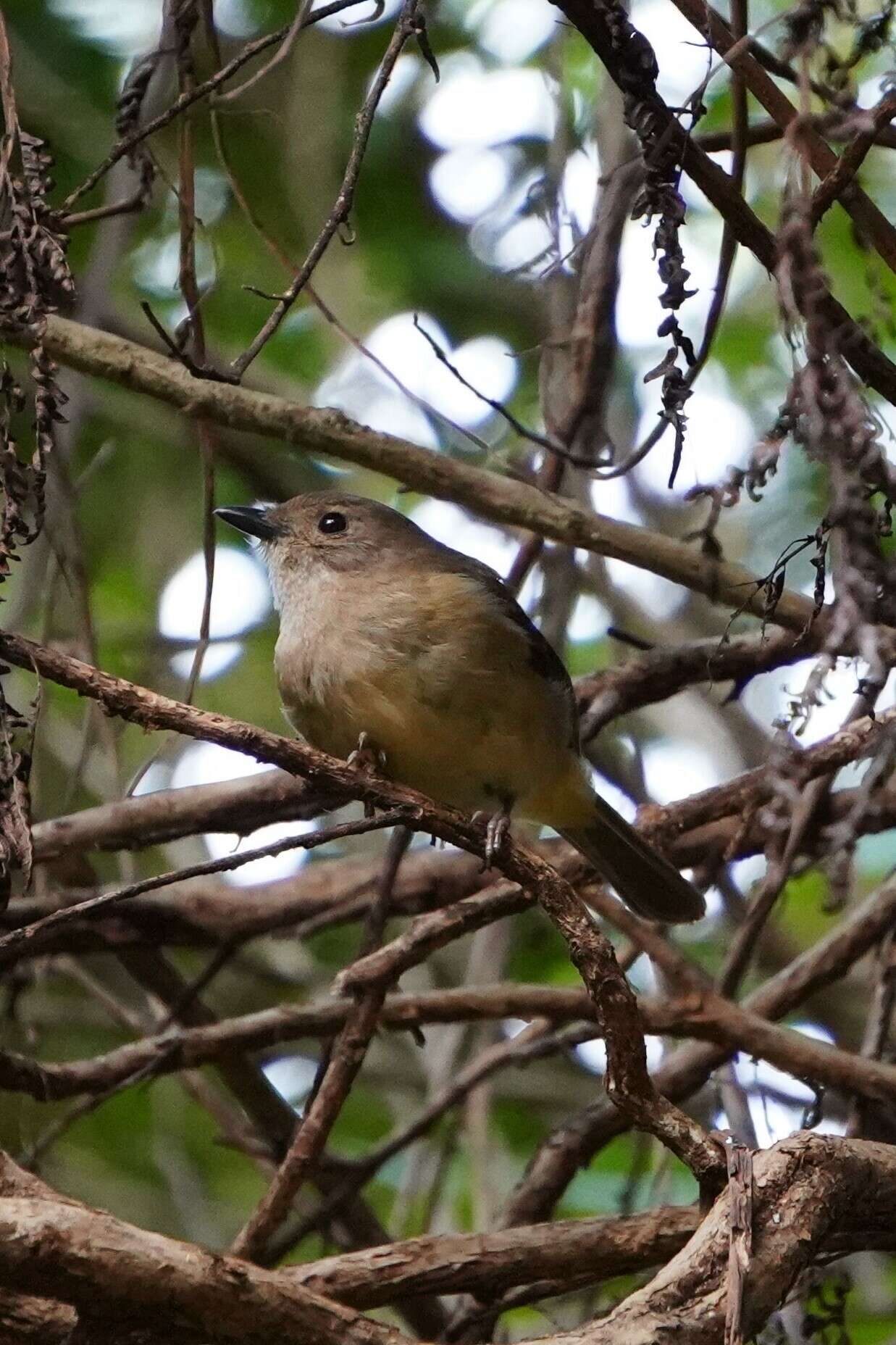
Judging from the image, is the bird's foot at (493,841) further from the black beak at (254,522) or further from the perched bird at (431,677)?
the black beak at (254,522)

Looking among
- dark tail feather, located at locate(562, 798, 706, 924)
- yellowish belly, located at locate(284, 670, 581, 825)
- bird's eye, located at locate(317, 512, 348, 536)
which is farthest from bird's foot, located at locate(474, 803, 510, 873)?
bird's eye, located at locate(317, 512, 348, 536)

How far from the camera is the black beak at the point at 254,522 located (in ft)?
15.4

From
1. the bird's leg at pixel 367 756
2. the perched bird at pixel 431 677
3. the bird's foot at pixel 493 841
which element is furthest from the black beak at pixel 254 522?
the bird's foot at pixel 493 841

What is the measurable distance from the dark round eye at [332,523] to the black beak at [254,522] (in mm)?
109

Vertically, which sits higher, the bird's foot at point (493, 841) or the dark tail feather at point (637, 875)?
the dark tail feather at point (637, 875)

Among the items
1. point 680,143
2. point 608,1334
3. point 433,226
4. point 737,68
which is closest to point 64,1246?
point 608,1334

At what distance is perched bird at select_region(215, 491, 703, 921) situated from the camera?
3.92 metres

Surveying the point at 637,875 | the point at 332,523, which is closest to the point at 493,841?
the point at 637,875

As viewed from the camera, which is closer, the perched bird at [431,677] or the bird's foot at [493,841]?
the bird's foot at [493,841]

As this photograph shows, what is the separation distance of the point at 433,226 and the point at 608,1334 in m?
4.64

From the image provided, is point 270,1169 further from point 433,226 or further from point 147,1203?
point 433,226

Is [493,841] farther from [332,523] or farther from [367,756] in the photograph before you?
[332,523]

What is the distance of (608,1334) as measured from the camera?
237 centimetres

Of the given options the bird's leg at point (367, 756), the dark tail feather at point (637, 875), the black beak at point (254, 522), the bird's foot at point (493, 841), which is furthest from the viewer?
the black beak at point (254, 522)
